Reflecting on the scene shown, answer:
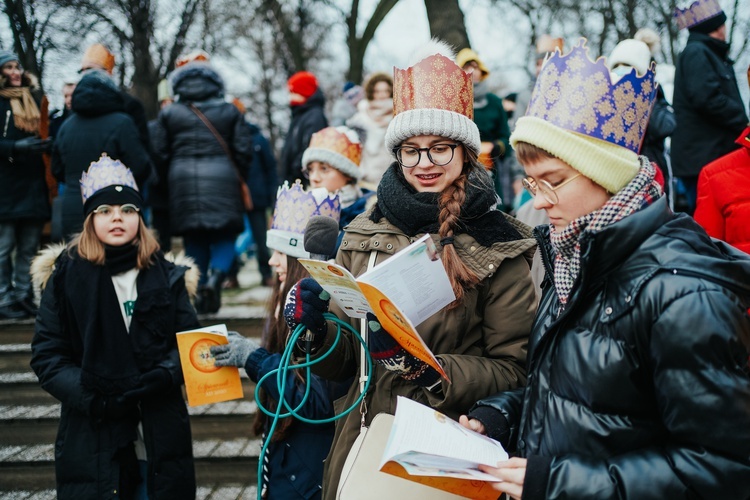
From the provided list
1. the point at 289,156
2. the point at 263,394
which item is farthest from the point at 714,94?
the point at 263,394

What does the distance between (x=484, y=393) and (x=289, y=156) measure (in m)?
5.07

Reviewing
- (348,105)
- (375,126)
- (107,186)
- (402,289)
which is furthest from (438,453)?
(348,105)

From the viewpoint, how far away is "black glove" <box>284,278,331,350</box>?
6.98 ft

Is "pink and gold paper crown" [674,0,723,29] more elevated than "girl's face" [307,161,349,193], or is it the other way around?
"pink and gold paper crown" [674,0,723,29]

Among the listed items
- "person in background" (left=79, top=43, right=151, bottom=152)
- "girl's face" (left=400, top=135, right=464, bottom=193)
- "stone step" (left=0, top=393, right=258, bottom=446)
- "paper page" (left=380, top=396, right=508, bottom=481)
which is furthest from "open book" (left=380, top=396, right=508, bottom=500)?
"person in background" (left=79, top=43, right=151, bottom=152)

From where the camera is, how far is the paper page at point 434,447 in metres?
1.48

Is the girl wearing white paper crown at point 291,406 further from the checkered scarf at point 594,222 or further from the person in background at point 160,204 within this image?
the person in background at point 160,204

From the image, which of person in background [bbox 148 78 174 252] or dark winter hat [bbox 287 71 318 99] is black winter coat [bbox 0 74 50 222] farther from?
dark winter hat [bbox 287 71 318 99]

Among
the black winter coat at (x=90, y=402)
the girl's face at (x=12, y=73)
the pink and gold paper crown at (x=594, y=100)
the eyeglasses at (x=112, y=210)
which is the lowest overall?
the black winter coat at (x=90, y=402)

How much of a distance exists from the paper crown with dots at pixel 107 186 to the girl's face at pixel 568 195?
2458 millimetres

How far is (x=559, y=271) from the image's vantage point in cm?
179

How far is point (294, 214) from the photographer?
3383 millimetres

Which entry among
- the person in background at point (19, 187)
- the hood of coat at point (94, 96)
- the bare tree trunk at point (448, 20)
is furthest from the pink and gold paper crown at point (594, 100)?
the bare tree trunk at point (448, 20)

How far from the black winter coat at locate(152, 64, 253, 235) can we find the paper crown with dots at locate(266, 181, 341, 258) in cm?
258
